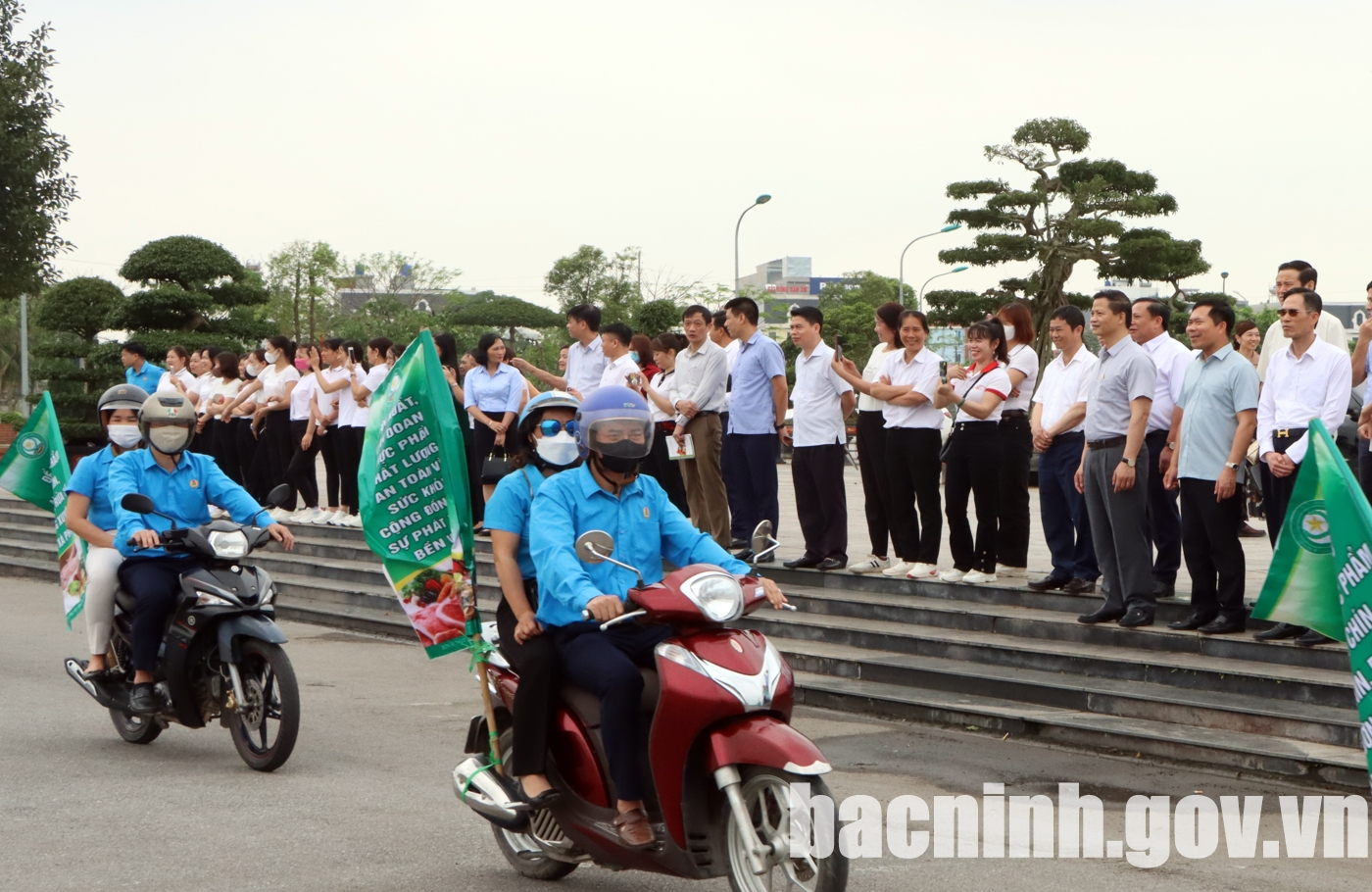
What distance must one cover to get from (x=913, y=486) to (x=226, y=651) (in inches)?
199

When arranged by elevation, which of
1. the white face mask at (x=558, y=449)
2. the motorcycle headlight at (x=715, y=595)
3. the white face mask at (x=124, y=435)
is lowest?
the motorcycle headlight at (x=715, y=595)

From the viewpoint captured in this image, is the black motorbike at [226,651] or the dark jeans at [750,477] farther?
the dark jeans at [750,477]

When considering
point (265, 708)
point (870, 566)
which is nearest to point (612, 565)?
point (265, 708)

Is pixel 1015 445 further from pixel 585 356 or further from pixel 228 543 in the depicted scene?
pixel 228 543

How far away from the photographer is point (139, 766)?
6801 millimetres

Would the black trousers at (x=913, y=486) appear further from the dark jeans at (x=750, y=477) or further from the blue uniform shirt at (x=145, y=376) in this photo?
the blue uniform shirt at (x=145, y=376)

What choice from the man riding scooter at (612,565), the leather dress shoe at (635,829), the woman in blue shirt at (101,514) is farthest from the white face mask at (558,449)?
the woman in blue shirt at (101,514)

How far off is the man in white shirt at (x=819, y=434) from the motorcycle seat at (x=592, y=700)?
5.77 m

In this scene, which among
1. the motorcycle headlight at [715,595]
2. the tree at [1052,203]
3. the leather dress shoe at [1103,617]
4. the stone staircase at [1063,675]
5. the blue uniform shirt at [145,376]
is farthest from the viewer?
the tree at [1052,203]

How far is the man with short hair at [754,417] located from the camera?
35.4 ft

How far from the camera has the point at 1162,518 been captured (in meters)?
8.89

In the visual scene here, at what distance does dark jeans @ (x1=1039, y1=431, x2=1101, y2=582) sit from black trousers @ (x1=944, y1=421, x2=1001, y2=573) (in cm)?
34

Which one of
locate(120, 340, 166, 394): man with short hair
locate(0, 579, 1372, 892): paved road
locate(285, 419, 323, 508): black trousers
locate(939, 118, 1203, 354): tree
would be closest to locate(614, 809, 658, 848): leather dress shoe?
locate(0, 579, 1372, 892): paved road

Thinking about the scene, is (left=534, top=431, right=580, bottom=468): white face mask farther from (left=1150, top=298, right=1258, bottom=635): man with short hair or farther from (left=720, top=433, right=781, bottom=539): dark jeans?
(left=720, top=433, right=781, bottom=539): dark jeans
